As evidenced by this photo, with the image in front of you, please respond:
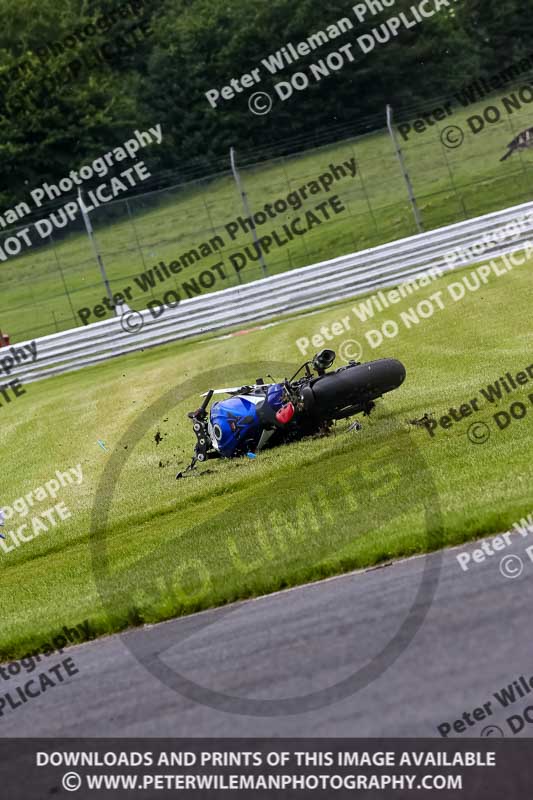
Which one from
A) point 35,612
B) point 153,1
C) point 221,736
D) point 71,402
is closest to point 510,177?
point 71,402

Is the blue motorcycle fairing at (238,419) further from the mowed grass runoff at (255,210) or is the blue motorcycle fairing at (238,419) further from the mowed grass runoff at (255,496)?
the mowed grass runoff at (255,210)

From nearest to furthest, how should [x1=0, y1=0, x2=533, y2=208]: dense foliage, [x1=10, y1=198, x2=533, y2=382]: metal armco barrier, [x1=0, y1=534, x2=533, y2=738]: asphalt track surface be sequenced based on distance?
[x1=0, y1=534, x2=533, y2=738]: asphalt track surface
[x1=10, y1=198, x2=533, y2=382]: metal armco barrier
[x1=0, y1=0, x2=533, y2=208]: dense foliage

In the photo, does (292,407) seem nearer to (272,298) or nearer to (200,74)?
(272,298)

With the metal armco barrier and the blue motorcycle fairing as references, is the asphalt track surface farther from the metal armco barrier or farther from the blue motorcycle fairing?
the metal armco barrier

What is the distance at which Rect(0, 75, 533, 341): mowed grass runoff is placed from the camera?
27484 mm

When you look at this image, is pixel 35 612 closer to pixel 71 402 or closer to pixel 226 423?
pixel 226 423

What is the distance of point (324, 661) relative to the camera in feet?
17.8

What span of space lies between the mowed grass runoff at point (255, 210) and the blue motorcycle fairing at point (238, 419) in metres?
15.6
